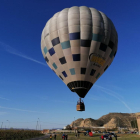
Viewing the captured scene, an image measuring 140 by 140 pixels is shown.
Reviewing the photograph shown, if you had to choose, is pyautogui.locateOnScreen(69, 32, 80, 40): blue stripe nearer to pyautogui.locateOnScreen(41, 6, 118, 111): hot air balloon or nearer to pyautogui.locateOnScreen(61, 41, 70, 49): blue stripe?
pyautogui.locateOnScreen(41, 6, 118, 111): hot air balloon

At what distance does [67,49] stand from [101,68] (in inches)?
250

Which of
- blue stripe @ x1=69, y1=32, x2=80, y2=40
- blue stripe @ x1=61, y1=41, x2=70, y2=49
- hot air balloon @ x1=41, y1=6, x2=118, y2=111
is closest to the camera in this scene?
hot air balloon @ x1=41, y1=6, x2=118, y2=111

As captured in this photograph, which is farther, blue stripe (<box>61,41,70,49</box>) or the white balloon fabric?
blue stripe (<box>61,41,70,49</box>)

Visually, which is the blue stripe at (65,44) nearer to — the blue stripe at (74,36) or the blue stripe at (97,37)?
the blue stripe at (74,36)

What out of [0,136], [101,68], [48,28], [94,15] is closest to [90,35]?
[94,15]

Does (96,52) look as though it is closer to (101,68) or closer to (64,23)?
(101,68)

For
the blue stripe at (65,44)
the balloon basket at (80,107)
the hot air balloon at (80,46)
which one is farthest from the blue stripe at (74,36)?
the balloon basket at (80,107)

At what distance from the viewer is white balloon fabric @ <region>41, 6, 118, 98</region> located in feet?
77.5

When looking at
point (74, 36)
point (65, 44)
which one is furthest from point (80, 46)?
point (65, 44)

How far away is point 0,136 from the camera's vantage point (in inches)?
1259

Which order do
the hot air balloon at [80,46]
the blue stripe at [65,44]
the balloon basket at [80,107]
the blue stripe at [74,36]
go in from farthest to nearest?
the blue stripe at [65,44]
the blue stripe at [74,36]
the hot air balloon at [80,46]
the balloon basket at [80,107]

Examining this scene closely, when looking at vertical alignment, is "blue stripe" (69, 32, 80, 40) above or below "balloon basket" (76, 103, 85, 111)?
above

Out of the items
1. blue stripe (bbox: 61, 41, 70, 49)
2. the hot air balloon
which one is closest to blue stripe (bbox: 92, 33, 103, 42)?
the hot air balloon

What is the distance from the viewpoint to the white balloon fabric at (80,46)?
2362 cm
